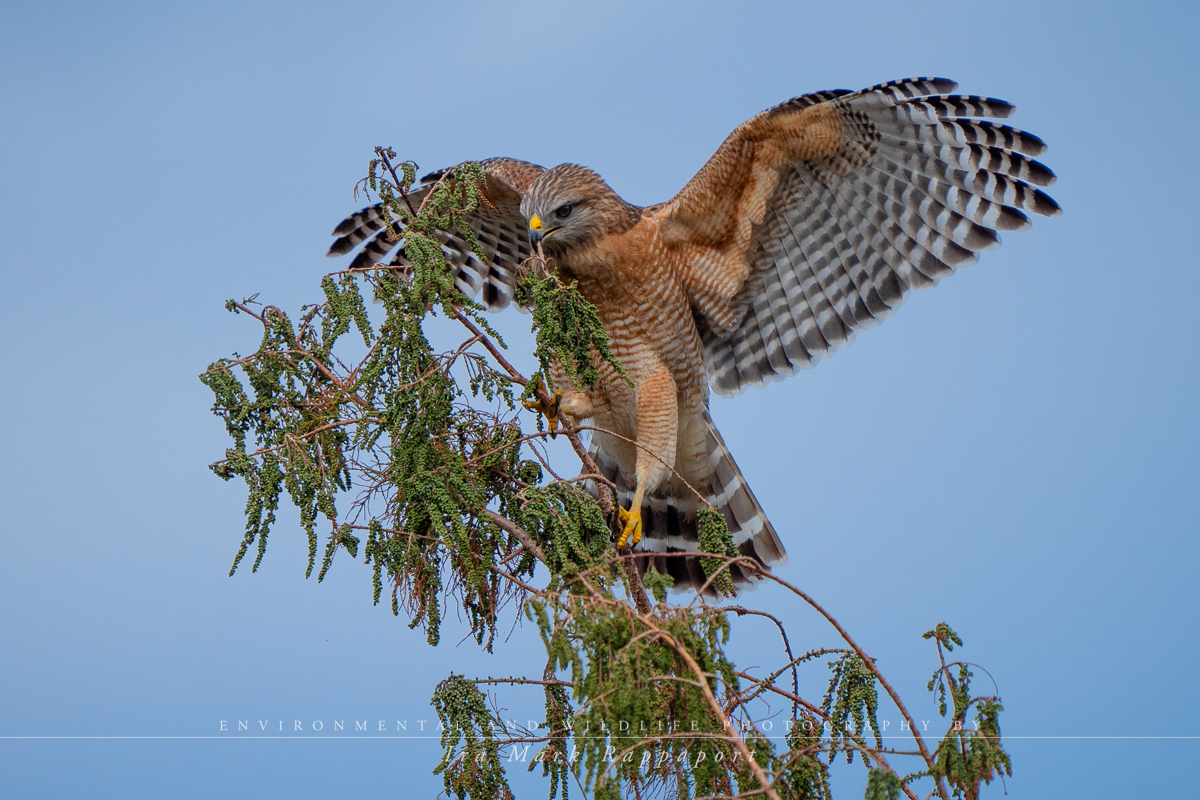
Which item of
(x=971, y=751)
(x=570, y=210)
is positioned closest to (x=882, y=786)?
(x=971, y=751)

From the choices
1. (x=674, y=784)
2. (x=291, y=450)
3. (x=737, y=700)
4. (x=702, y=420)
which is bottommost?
(x=674, y=784)

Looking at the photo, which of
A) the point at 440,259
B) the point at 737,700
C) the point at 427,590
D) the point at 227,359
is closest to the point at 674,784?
the point at 737,700

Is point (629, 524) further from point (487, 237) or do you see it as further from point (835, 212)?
point (487, 237)

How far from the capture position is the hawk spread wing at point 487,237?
17.3 ft

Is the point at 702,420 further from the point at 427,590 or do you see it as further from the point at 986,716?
the point at 986,716

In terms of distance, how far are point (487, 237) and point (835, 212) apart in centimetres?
222

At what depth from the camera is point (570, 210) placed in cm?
462

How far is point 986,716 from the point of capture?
247cm

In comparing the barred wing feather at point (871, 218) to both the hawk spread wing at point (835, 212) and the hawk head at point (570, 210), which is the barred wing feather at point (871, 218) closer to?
the hawk spread wing at point (835, 212)

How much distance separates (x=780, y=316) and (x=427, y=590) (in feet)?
9.31

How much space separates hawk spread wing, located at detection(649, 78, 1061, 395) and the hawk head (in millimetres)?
337

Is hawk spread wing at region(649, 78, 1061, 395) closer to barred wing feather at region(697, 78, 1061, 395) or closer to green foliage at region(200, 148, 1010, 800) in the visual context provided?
barred wing feather at region(697, 78, 1061, 395)

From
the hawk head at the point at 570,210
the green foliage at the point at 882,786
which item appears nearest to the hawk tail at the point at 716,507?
the hawk head at the point at 570,210

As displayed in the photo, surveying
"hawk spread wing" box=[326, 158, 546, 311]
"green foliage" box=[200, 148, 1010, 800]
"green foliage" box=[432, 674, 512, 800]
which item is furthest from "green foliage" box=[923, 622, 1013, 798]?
"hawk spread wing" box=[326, 158, 546, 311]
